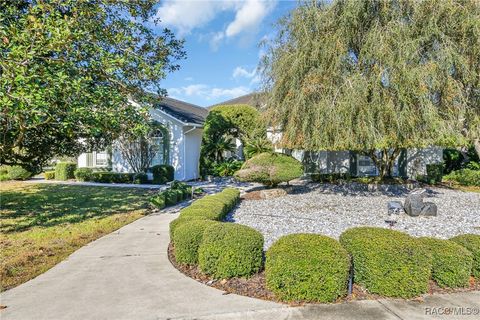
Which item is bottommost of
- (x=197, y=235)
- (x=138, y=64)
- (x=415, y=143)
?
(x=197, y=235)

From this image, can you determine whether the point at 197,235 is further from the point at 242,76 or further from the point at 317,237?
the point at 242,76

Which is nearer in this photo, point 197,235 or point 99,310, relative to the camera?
point 99,310

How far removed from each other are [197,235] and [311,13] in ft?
28.1

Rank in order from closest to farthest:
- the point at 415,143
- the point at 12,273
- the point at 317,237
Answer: the point at 317,237 < the point at 12,273 < the point at 415,143

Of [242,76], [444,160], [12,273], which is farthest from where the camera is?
[444,160]

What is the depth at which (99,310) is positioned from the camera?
3.64 metres

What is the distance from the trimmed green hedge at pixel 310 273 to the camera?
12.7 ft

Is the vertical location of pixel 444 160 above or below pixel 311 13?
below

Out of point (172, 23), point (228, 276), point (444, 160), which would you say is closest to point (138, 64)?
point (172, 23)

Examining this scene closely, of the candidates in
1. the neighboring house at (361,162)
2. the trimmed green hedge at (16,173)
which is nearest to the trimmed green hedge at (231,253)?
the neighboring house at (361,162)

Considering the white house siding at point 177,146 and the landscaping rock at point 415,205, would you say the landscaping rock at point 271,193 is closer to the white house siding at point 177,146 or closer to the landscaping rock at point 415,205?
the landscaping rock at point 415,205

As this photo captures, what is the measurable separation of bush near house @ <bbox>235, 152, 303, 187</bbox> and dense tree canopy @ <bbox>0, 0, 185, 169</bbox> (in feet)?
14.7

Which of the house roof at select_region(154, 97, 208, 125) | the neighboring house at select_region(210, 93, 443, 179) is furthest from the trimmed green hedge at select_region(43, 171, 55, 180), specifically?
the neighboring house at select_region(210, 93, 443, 179)

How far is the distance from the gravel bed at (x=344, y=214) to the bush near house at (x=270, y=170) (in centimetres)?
89
